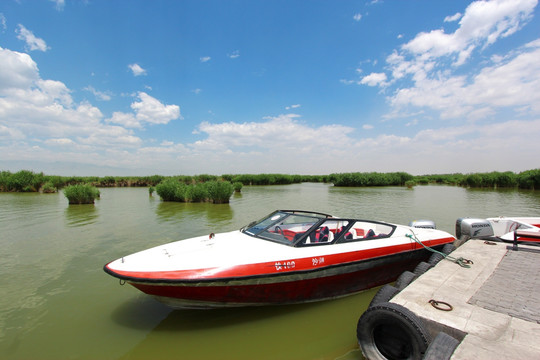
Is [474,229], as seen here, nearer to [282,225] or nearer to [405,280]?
[405,280]

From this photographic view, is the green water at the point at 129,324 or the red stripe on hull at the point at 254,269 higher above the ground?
the red stripe on hull at the point at 254,269

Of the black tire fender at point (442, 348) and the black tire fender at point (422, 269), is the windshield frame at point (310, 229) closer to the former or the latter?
the black tire fender at point (422, 269)

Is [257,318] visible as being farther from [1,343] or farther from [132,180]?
[132,180]

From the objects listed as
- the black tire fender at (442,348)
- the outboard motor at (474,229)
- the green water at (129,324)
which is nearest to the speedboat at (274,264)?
the green water at (129,324)

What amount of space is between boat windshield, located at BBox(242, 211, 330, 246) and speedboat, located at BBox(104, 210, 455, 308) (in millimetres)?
22

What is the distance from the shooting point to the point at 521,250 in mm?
5473

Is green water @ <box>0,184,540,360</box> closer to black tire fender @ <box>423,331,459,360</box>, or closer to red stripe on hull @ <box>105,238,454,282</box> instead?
red stripe on hull @ <box>105,238,454,282</box>

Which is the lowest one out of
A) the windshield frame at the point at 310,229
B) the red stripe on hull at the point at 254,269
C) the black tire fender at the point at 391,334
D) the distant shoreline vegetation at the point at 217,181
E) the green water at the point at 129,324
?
the green water at the point at 129,324

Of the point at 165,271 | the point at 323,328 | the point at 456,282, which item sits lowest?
the point at 323,328

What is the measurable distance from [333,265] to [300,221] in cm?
143

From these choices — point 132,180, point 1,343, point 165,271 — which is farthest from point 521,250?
point 132,180

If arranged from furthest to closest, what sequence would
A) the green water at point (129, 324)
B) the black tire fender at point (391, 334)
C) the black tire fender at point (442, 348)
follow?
the green water at point (129, 324)
the black tire fender at point (391, 334)
the black tire fender at point (442, 348)

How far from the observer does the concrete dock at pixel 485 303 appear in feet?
8.02

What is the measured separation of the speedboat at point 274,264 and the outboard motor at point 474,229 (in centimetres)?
208
